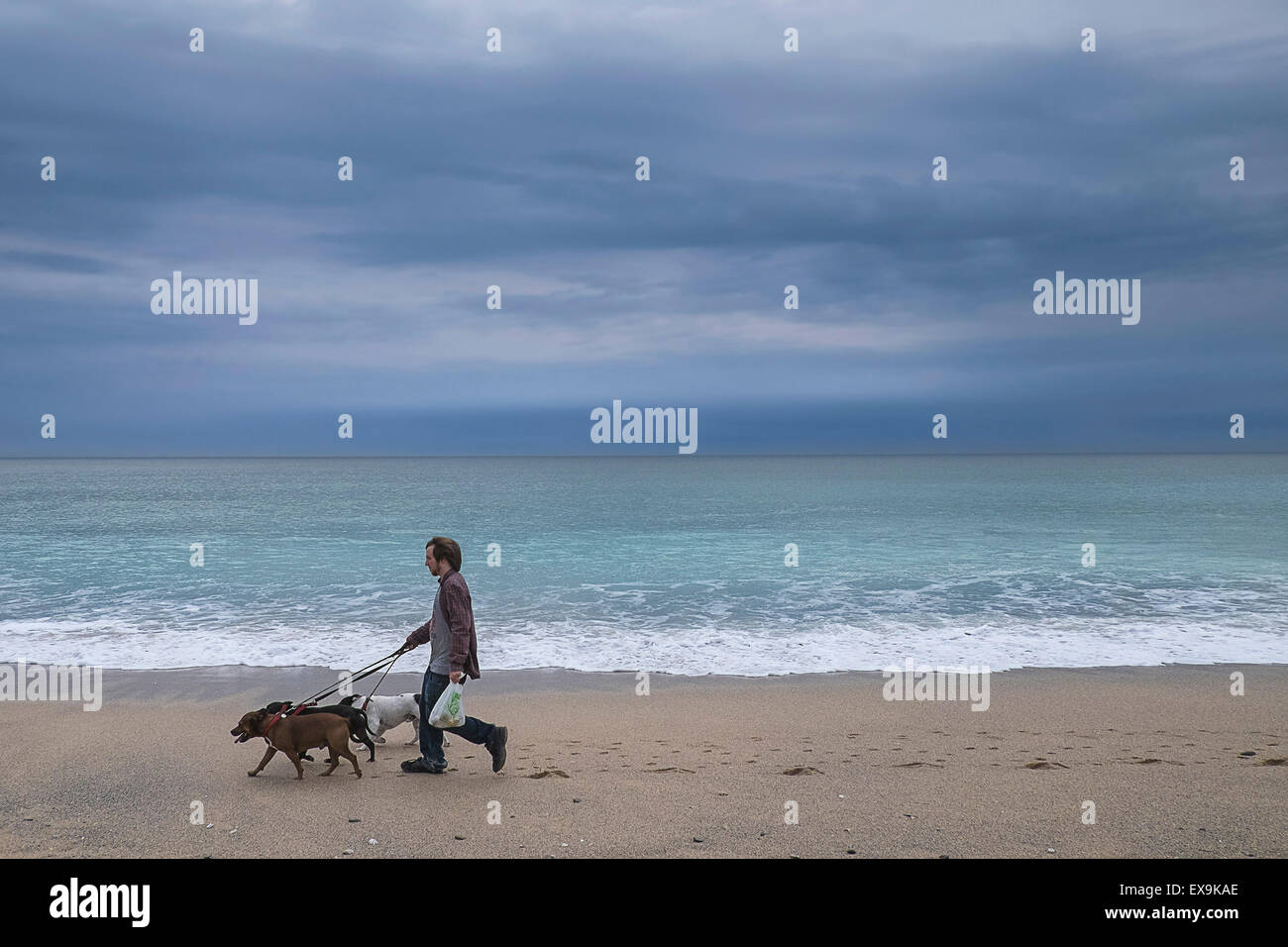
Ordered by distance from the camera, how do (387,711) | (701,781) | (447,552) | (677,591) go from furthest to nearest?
(677,591), (387,711), (701,781), (447,552)

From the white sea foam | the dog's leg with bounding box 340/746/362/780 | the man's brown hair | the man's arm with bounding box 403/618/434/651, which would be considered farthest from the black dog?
the white sea foam

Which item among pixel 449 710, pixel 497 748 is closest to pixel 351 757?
pixel 449 710

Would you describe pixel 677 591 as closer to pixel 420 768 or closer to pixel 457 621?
pixel 420 768

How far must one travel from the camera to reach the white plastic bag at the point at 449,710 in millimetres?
6328

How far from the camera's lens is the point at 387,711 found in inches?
283

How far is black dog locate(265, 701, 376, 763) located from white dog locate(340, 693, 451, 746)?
8cm

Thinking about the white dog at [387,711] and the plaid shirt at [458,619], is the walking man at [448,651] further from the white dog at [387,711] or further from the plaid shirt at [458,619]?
the white dog at [387,711]

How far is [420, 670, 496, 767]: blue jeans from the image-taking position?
6582 mm

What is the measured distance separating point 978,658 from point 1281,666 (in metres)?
3.99

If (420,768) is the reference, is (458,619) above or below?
above

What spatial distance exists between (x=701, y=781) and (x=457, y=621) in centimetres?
241

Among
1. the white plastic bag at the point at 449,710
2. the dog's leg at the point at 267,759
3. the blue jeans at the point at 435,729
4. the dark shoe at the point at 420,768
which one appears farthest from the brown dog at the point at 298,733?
the white plastic bag at the point at 449,710

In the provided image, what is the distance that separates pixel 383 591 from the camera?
58.9ft

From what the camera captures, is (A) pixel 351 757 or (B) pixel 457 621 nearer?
(B) pixel 457 621
